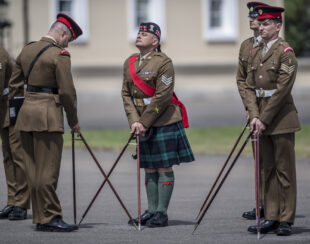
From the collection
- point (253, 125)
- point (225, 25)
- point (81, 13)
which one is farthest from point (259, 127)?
point (225, 25)

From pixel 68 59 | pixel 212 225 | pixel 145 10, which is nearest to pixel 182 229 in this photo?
pixel 212 225

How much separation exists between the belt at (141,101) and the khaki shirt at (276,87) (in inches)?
39.2

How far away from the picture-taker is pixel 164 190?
8.64 m

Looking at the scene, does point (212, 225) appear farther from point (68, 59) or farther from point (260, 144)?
point (68, 59)

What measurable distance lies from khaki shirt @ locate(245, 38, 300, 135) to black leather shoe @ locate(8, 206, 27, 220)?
2594 millimetres

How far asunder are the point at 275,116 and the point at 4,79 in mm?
2843

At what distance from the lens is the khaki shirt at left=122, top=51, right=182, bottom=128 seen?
8.47 meters

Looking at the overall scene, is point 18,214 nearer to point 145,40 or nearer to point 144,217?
point 144,217

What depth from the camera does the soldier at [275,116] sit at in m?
7.99

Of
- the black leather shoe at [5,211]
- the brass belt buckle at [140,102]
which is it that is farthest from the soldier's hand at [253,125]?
the black leather shoe at [5,211]

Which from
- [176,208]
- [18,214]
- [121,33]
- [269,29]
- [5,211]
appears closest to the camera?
[269,29]

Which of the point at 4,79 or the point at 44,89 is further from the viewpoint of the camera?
the point at 4,79

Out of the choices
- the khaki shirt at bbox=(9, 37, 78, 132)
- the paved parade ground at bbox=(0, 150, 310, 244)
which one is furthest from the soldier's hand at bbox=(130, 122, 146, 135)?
the paved parade ground at bbox=(0, 150, 310, 244)

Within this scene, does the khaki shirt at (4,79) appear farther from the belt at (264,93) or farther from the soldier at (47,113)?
the belt at (264,93)
